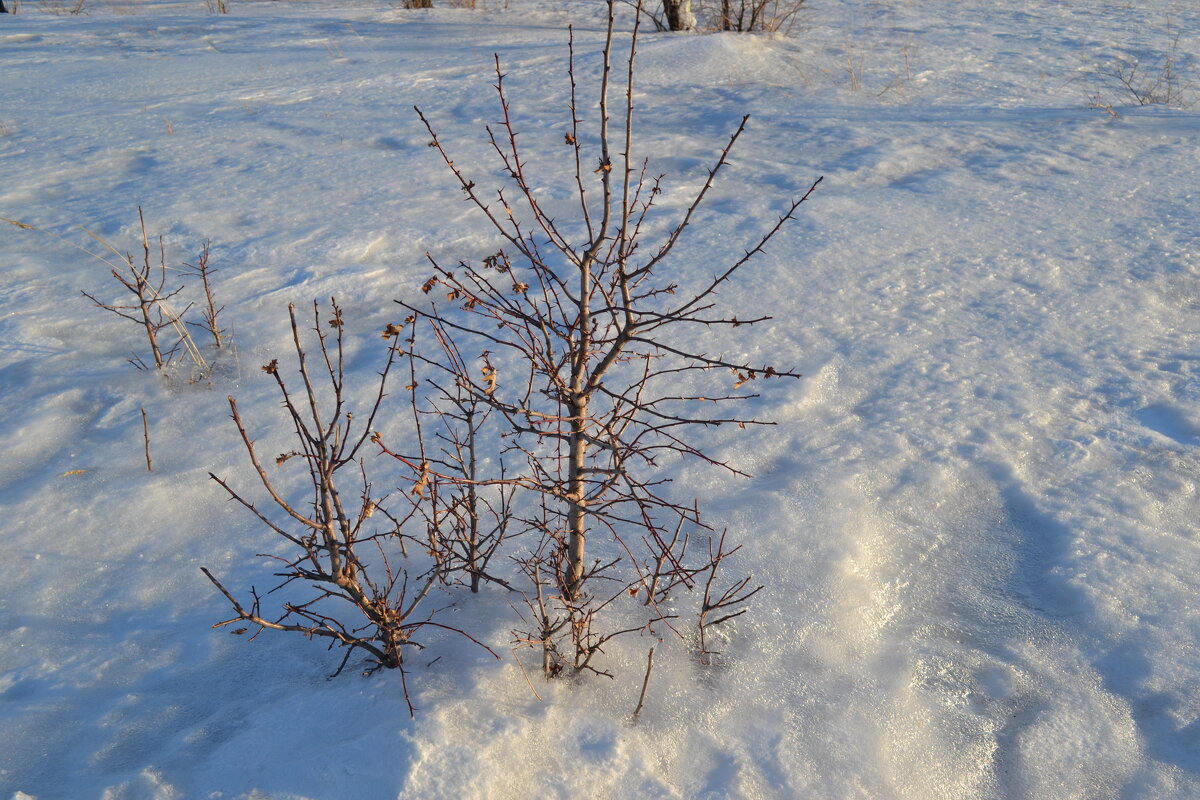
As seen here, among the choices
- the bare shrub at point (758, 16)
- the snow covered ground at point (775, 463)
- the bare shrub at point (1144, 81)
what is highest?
the bare shrub at point (758, 16)

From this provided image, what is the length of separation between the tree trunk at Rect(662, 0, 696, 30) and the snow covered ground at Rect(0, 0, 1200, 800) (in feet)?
8.18

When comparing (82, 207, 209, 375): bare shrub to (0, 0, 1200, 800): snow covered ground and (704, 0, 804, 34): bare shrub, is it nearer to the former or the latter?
(0, 0, 1200, 800): snow covered ground

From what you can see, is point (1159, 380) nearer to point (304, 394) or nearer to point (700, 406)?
point (700, 406)

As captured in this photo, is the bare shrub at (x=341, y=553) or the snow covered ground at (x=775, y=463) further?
the snow covered ground at (x=775, y=463)

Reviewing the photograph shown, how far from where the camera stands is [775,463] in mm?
2980

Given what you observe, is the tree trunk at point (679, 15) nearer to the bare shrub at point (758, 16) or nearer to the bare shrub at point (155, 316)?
A: the bare shrub at point (758, 16)

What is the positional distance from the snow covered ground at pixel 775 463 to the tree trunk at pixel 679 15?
2.49 meters

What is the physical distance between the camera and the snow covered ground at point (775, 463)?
6.48 feet

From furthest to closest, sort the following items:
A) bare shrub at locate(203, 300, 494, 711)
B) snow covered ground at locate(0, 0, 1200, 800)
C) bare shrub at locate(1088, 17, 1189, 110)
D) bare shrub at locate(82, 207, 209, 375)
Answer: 1. bare shrub at locate(1088, 17, 1189, 110)
2. bare shrub at locate(82, 207, 209, 375)
3. snow covered ground at locate(0, 0, 1200, 800)
4. bare shrub at locate(203, 300, 494, 711)

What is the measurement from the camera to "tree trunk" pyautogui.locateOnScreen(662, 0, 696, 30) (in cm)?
868

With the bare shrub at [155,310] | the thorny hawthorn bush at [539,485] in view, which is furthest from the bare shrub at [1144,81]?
the bare shrub at [155,310]

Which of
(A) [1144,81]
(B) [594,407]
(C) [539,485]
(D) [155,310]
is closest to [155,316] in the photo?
(D) [155,310]

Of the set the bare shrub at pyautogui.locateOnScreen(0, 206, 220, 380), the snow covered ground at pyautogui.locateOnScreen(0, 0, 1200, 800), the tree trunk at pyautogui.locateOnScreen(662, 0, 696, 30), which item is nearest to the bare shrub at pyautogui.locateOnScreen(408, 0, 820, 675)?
the snow covered ground at pyautogui.locateOnScreen(0, 0, 1200, 800)

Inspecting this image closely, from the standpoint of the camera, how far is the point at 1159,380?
3.29 metres
